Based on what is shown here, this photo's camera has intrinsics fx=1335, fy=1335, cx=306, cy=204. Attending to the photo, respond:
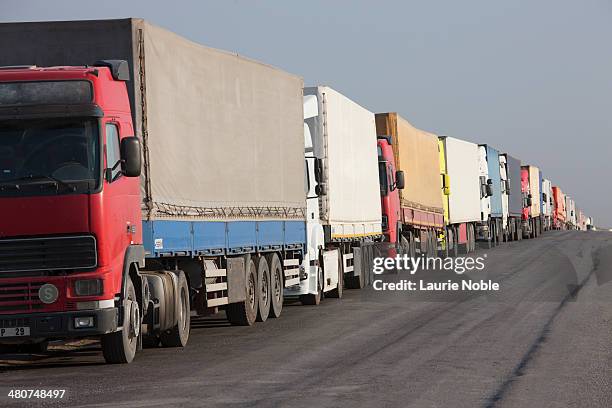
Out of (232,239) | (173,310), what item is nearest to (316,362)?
(173,310)

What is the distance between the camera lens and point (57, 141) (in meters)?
13.7

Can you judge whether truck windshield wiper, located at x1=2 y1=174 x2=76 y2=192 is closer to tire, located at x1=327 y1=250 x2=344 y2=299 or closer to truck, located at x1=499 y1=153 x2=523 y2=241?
tire, located at x1=327 y1=250 x2=344 y2=299

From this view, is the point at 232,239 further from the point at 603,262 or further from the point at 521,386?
the point at 603,262

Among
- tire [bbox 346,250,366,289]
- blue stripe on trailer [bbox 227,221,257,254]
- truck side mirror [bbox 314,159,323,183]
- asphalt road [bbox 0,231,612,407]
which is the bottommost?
asphalt road [bbox 0,231,612,407]

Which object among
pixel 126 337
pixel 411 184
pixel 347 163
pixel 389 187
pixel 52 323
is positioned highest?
pixel 411 184

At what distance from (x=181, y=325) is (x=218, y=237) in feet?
6.19

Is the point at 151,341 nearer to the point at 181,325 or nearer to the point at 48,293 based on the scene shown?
the point at 181,325

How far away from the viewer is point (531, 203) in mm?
73312

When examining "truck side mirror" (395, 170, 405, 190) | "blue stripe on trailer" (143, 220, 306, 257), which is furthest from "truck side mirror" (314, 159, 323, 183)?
"truck side mirror" (395, 170, 405, 190)

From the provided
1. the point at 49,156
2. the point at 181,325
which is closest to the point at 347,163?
the point at 181,325

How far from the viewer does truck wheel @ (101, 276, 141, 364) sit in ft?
47.4

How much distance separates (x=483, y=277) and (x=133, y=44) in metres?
18.5

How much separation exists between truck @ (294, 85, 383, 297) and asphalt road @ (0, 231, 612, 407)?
5.30 feet

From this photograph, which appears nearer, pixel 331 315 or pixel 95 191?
pixel 95 191
